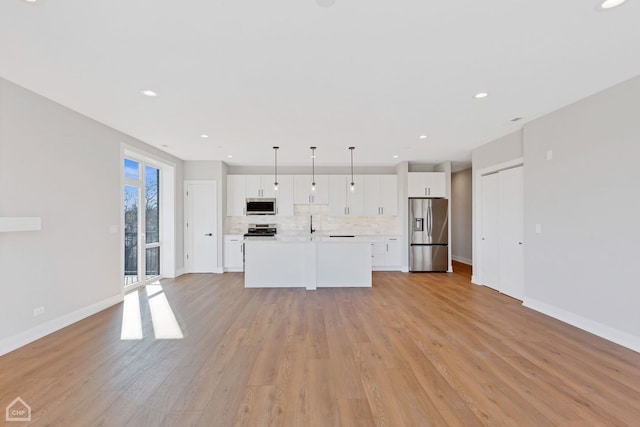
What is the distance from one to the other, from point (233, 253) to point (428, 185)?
16.8 feet

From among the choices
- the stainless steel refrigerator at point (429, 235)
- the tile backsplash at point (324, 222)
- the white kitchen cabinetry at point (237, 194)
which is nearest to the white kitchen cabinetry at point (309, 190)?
the tile backsplash at point (324, 222)

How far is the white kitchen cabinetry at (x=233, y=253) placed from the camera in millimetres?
6711

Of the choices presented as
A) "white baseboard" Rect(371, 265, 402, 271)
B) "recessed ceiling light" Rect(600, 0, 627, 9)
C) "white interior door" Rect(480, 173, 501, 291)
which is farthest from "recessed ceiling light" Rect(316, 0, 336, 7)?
"white baseboard" Rect(371, 265, 402, 271)

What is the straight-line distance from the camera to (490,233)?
5.16 m

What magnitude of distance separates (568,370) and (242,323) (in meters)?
3.37

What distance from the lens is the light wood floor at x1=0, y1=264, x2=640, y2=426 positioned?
6.17 ft

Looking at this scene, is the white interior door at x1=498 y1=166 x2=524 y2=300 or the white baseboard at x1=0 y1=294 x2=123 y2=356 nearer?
the white baseboard at x1=0 y1=294 x2=123 y2=356

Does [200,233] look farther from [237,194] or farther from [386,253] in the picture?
[386,253]

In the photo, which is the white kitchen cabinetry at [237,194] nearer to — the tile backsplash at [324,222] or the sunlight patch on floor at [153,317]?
the tile backsplash at [324,222]

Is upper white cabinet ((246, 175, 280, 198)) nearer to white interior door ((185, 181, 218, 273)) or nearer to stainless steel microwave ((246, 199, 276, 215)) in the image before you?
stainless steel microwave ((246, 199, 276, 215))

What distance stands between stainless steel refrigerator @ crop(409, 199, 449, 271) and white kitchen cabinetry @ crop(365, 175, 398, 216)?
62 cm

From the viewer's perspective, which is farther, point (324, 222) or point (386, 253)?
point (324, 222)

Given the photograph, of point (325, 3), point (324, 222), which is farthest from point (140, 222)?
point (325, 3)

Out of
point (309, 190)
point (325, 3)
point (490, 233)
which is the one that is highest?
point (325, 3)
